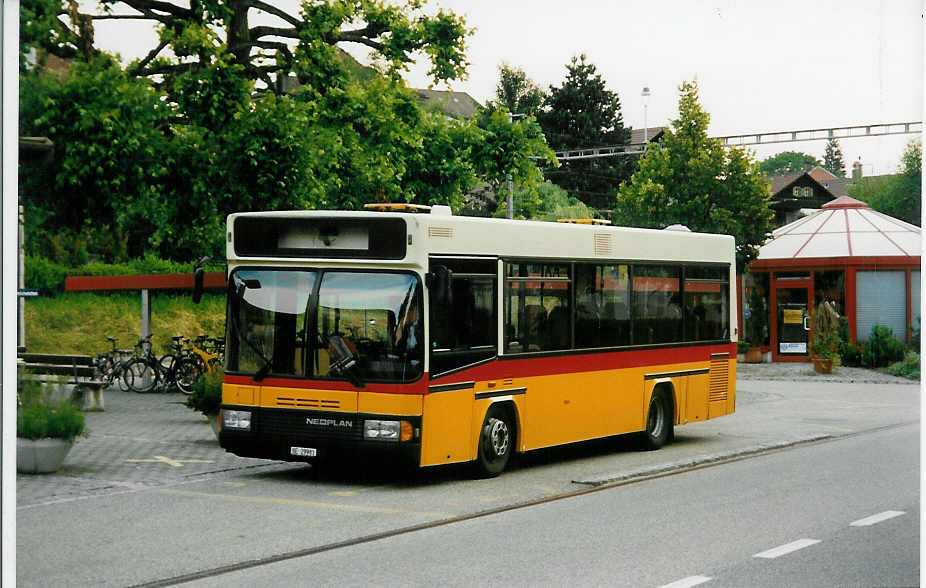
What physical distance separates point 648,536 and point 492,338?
3.56m

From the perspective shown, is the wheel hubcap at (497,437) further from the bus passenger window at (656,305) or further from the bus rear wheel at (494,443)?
the bus passenger window at (656,305)

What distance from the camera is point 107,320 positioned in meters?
24.9

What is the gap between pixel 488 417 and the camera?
12.5 meters

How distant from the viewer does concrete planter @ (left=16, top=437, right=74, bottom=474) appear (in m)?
12.4

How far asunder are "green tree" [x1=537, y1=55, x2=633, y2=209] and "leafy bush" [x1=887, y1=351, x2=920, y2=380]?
9432mm

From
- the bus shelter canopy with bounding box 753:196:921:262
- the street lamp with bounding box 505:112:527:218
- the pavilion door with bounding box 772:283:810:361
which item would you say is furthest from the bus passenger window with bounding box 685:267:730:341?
the pavilion door with bounding box 772:283:810:361

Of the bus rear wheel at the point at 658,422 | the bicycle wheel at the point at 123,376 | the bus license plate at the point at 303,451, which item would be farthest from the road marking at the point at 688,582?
the bicycle wheel at the point at 123,376

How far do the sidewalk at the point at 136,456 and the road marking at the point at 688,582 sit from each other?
5.68 m

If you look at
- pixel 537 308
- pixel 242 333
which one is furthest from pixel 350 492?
pixel 537 308

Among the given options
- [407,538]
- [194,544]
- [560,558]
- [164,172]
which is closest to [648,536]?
[560,558]

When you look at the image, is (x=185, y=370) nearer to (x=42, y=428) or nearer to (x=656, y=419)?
(x=656, y=419)

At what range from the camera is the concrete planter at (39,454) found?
12406mm

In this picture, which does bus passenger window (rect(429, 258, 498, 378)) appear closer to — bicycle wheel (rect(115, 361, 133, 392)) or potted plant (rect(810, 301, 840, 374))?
bicycle wheel (rect(115, 361, 133, 392))

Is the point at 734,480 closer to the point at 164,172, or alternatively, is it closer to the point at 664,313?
the point at 664,313
